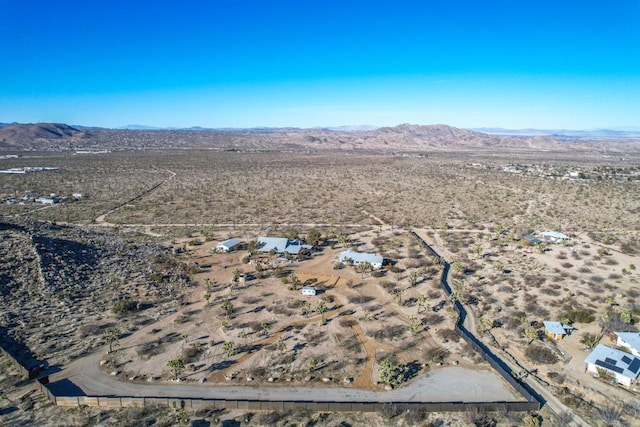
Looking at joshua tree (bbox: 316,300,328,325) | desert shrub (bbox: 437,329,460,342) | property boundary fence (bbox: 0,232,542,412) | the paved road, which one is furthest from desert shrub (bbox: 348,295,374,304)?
property boundary fence (bbox: 0,232,542,412)

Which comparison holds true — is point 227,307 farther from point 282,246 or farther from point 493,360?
point 493,360

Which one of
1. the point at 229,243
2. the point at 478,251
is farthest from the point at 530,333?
the point at 229,243

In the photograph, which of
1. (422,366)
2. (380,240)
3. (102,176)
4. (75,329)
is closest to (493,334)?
(422,366)

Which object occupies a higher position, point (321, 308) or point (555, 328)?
point (321, 308)

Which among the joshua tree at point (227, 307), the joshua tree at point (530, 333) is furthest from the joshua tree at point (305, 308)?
the joshua tree at point (530, 333)

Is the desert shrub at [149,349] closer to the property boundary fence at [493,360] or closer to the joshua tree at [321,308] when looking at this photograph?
the joshua tree at [321,308]

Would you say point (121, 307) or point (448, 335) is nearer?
point (448, 335)
